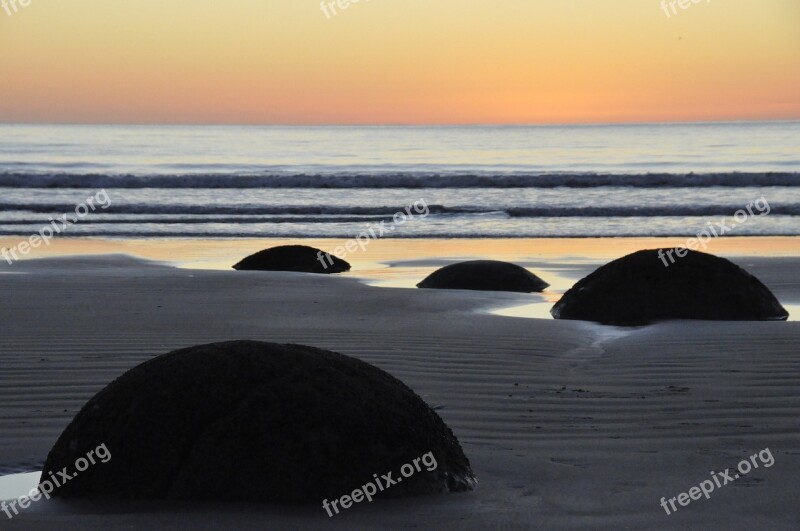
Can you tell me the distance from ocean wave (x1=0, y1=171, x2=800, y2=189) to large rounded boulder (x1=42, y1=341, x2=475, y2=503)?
29700 mm

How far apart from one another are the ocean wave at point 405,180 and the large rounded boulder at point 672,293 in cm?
2391

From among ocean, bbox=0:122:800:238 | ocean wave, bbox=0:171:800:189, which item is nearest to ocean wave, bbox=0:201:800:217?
ocean, bbox=0:122:800:238

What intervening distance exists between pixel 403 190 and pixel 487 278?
69.4 ft

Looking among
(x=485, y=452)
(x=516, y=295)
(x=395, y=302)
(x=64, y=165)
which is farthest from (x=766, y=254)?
(x=64, y=165)

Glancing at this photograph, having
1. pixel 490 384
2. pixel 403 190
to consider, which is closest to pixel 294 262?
pixel 490 384

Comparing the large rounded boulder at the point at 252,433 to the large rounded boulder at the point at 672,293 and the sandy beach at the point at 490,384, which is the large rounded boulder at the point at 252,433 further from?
the large rounded boulder at the point at 672,293

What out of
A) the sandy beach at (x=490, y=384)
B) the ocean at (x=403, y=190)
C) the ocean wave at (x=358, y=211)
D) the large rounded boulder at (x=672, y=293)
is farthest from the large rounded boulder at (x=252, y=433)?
the ocean wave at (x=358, y=211)

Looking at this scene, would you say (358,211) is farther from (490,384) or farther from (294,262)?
(490,384)

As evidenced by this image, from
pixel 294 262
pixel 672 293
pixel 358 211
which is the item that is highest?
pixel 672 293

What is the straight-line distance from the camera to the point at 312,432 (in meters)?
3.82

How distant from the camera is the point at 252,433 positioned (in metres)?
3.79

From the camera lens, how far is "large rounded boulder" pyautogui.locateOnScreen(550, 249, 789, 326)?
9172 mm

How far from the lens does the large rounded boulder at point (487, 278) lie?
1201 cm

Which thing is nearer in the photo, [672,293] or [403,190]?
[672,293]
